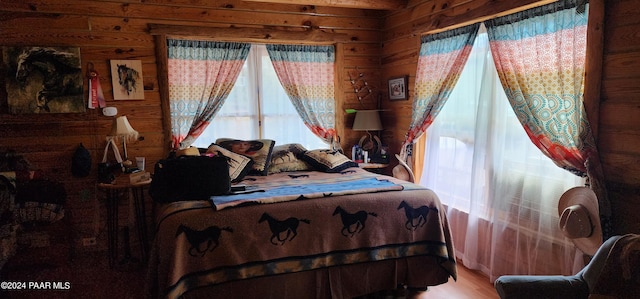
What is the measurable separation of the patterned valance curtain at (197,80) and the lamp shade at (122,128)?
0.43 m

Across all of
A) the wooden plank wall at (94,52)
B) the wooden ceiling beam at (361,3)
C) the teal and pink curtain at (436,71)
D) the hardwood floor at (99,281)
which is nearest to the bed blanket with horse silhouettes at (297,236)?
the hardwood floor at (99,281)

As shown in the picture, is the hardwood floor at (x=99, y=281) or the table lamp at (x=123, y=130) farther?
the table lamp at (x=123, y=130)

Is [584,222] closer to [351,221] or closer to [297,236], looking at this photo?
[351,221]

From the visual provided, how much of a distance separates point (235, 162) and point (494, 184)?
6.79 ft

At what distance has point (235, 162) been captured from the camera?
3.15 metres

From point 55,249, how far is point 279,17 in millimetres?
2891

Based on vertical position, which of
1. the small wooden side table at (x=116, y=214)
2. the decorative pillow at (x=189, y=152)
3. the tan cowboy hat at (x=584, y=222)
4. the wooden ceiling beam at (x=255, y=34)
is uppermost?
the wooden ceiling beam at (x=255, y=34)

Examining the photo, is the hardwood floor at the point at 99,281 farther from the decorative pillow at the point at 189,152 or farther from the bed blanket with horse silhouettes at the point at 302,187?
the decorative pillow at the point at 189,152

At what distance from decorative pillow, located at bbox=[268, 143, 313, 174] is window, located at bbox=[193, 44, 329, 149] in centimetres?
37

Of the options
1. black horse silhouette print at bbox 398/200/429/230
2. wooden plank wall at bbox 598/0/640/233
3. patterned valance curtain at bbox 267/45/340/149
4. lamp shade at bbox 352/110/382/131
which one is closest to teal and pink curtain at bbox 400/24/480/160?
lamp shade at bbox 352/110/382/131

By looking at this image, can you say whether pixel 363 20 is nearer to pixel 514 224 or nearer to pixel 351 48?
pixel 351 48

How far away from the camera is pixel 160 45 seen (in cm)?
345

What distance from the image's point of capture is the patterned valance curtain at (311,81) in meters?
3.94

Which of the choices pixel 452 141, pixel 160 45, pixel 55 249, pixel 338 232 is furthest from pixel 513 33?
pixel 55 249
